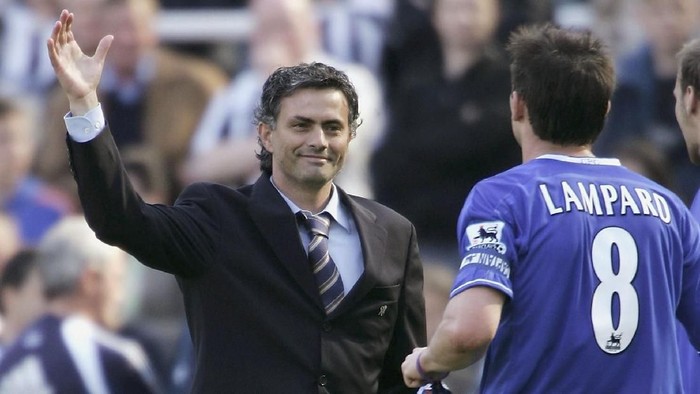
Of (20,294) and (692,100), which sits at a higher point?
(692,100)

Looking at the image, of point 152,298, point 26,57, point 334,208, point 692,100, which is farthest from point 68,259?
point 692,100

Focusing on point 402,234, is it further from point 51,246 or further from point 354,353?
point 51,246

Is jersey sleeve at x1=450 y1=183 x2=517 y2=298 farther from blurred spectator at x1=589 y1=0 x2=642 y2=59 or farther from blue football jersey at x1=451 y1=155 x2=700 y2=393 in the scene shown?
blurred spectator at x1=589 y1=0 x2=642 y2=59

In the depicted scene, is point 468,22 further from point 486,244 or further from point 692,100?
point 486,244

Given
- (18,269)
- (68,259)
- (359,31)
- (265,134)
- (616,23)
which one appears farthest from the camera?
(359,31)

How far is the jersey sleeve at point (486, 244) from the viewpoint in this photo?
164 inches

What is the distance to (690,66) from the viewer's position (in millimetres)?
4684

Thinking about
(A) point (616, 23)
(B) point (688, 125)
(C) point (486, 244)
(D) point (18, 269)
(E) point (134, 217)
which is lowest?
(D) point (18, 269)

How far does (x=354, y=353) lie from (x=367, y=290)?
20cm

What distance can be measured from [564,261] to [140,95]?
5427 millimetres

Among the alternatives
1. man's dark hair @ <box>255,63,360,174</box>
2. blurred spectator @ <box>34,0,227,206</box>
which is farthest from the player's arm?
blurred spectator @ <box>34,0,227,206</box>

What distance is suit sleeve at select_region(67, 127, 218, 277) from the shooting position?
168 inches

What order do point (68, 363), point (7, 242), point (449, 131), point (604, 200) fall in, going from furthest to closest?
point (7, 242)
point (449, 131)
point (68, 363)
point (604, 200)

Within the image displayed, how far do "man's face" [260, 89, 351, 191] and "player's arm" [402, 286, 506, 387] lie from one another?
2.47 ft
